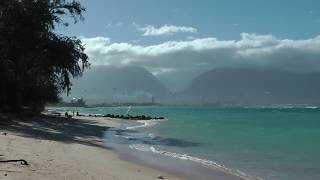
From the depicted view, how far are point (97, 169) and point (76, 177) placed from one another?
3244mm

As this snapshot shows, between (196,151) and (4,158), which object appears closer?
(4,158)

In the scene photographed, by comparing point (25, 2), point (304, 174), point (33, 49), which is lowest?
point (304, 174)

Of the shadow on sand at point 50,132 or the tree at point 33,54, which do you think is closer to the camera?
the shadow on sand at point 50,132

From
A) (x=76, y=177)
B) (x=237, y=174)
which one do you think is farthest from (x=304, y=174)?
(x=76, y=177)

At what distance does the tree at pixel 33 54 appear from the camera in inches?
1822

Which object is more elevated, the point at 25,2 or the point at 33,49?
the point at 25,2

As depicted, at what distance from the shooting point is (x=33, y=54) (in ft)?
169

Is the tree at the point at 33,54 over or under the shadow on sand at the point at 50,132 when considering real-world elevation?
over

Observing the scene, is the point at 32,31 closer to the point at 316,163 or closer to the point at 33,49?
the point at 33,49

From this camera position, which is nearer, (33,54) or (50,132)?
(50,132)

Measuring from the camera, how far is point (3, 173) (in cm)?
1428

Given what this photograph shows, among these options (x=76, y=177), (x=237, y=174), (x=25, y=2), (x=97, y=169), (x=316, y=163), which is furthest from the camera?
(x=25, y=2)

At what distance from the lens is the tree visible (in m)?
46.3

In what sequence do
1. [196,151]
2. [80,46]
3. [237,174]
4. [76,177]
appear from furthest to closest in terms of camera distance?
1. [80,46]
2. [196,151]
3. [237,174]
4. [76,177]
